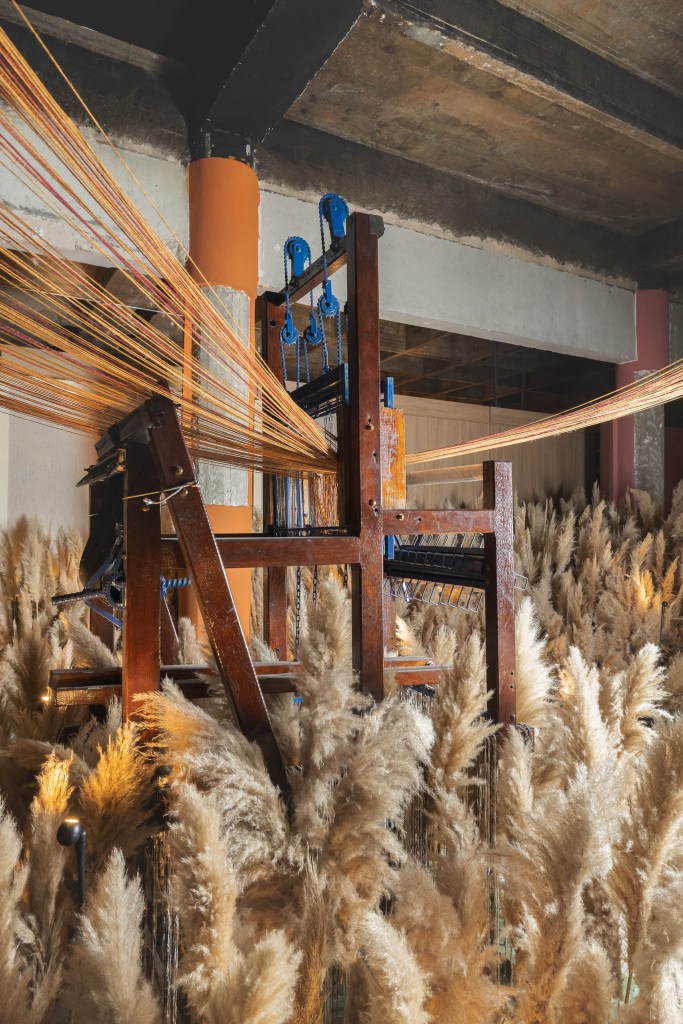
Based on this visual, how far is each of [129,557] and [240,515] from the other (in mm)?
2066

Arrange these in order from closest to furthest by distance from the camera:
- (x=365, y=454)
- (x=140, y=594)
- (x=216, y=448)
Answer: (x=140, y=594), (x=365, y=454), (x=216, y=448)

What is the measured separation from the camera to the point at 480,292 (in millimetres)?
4625

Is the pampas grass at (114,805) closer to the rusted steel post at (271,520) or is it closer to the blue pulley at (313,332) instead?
the rusted steel post at (271,520)

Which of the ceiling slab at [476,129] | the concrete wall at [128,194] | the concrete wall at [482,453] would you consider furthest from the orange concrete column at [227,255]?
the concrete wall at [482,453]

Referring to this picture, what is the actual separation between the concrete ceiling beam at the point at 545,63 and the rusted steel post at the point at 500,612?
2.40 metres

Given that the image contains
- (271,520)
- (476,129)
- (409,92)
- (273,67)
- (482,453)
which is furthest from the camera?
(482,453)

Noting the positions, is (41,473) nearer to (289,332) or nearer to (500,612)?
(289,332)

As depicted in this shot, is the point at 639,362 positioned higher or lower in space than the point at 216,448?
higher

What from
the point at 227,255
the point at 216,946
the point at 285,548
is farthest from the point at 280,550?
the point at 227,255

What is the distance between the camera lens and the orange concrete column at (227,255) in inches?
Answer: 131

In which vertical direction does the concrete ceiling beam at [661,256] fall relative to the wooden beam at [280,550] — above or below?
above

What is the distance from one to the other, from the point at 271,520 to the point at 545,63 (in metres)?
2.71

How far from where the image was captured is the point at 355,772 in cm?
107

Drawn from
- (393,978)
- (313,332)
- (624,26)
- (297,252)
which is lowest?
(393,978)
